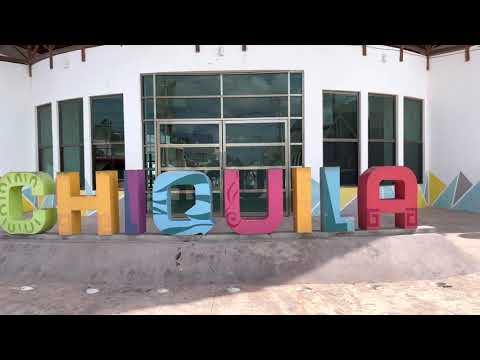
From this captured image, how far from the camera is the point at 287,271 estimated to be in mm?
5488

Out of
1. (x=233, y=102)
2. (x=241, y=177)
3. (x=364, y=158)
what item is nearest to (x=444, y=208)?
(x=364, y=158)

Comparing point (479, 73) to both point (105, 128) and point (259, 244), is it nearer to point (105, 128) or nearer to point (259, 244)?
point (259, 244)

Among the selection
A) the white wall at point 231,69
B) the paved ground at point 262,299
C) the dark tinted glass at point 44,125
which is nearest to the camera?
the paved ground at point 262,299

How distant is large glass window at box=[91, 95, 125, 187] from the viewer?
33.4 feet

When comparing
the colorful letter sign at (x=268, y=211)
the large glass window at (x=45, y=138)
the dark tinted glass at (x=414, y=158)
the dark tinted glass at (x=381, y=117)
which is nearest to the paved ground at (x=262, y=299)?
the colorful letter sign at (x=268, y=211)

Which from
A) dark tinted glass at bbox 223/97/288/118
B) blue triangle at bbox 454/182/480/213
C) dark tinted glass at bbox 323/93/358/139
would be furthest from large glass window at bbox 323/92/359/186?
blue triangle at bbox 454/182/480/213

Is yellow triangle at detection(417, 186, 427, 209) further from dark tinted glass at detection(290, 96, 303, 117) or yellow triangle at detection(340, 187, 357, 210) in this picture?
dark tinted glass at detection(290, 96, 303, 117)

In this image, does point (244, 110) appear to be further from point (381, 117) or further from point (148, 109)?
point (381, 117)

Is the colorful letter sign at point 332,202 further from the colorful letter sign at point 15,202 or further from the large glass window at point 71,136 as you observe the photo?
the large glass window at point 71,136

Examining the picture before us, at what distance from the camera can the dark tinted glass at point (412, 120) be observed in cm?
1148
